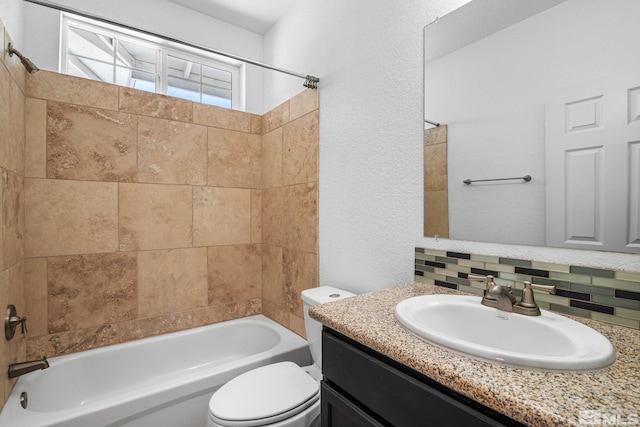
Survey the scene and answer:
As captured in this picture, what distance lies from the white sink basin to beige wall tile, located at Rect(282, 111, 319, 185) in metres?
1.19

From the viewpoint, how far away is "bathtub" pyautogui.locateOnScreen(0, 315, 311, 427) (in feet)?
4.35

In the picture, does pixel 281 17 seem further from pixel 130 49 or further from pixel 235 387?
pixel 235 387

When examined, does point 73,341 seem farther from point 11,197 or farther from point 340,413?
point 340,413

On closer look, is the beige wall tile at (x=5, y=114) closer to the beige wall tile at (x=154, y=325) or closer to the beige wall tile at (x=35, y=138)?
the beige wall tile at (x=35, y=138)

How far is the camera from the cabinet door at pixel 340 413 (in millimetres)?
798

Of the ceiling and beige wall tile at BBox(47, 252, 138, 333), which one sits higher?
the ceiling

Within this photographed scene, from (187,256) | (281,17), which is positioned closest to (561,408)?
(187,256)

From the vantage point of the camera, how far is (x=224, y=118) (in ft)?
7.77

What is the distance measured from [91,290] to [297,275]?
1293 millimetres

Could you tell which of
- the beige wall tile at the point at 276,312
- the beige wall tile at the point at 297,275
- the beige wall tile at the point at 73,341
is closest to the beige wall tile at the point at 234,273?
the beige wall tile at the point at 276,312

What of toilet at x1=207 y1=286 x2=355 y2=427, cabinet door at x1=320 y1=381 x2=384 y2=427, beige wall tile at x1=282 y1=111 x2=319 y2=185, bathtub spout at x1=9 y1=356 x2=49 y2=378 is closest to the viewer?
cabinet door at x1=320 y1=381 x2=384 y2=427

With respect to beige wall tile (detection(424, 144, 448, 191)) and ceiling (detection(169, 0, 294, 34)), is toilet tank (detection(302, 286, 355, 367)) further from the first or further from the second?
ceiling (detection(169, 0, 294, 34))

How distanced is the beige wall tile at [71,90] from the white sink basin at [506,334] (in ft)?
7.04

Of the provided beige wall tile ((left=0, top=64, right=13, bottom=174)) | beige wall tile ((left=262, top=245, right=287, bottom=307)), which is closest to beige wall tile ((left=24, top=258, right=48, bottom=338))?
beige wall tile ((left=0, top=64, right=13, bottom=174))
